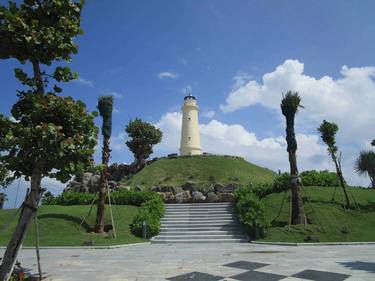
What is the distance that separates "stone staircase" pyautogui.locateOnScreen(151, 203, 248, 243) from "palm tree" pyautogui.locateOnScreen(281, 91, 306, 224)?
3.69m

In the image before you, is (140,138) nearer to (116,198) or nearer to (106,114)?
(116,198)

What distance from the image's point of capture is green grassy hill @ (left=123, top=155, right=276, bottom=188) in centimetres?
4628

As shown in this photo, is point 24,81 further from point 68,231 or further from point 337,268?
point 68,231

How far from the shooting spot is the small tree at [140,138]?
61.8 m

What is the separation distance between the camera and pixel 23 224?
883 centimetres

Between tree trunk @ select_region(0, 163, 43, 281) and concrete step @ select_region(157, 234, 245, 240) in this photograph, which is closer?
tree trunk @ select_region(0, 163, 43, 281)

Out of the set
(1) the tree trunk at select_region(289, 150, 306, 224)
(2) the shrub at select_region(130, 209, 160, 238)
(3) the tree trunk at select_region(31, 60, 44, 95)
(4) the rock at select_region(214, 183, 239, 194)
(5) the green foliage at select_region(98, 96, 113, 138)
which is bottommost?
(2) the shrub at select_region(130, 209, 160, 238)

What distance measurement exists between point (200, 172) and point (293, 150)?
89.4 ft

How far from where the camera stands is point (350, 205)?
24.8 metres

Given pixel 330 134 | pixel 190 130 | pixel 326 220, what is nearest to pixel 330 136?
pixel 330 134

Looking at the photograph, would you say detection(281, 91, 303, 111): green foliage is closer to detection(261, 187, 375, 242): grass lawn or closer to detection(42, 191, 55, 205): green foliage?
detection(261, 187, 375, 242): grass lawn

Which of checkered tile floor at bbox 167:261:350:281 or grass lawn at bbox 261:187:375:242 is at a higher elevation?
grass lawn at bbox 261:187:375:242

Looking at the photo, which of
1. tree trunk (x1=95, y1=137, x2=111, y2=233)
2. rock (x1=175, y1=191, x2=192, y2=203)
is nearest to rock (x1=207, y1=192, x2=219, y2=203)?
rock (x1=175, y1=191, x2=192, y2=203)

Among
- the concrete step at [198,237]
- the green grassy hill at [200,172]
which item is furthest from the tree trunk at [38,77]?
the green grassy hill at [200,172]
